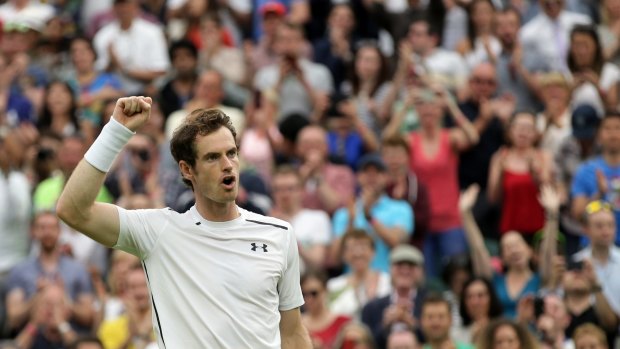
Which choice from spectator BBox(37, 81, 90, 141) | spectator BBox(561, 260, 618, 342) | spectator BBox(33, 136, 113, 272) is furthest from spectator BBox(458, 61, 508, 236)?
spectator BBox(37, 81, 90, 141)

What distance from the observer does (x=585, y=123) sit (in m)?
14.5

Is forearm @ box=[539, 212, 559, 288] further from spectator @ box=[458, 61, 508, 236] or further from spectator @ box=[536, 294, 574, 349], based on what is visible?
spectator @ box=[458, 61, 508, 236]

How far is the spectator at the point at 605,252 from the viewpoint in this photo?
40.5ft

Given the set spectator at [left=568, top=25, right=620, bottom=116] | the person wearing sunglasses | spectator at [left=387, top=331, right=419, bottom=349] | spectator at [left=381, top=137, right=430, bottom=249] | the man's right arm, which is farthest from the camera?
spectator at [left=568, top=25, right=620, bottom=116]

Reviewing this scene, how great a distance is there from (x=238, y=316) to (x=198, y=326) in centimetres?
18

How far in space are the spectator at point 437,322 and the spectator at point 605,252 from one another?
121cm

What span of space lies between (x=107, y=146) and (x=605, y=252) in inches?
256

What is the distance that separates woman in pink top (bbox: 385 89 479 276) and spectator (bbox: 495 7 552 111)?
0.99m

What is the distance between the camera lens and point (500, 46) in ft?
53.8

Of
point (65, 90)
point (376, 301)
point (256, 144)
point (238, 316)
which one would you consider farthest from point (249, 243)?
point (65, 90)

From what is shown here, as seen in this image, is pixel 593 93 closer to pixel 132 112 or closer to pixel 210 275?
pixel 210 275

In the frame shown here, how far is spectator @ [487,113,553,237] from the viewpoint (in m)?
14.2

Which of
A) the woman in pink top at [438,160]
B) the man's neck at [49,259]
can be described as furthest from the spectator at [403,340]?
the man's neck at [49,259]

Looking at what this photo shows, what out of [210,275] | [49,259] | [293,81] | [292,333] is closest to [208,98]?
[293,81]
